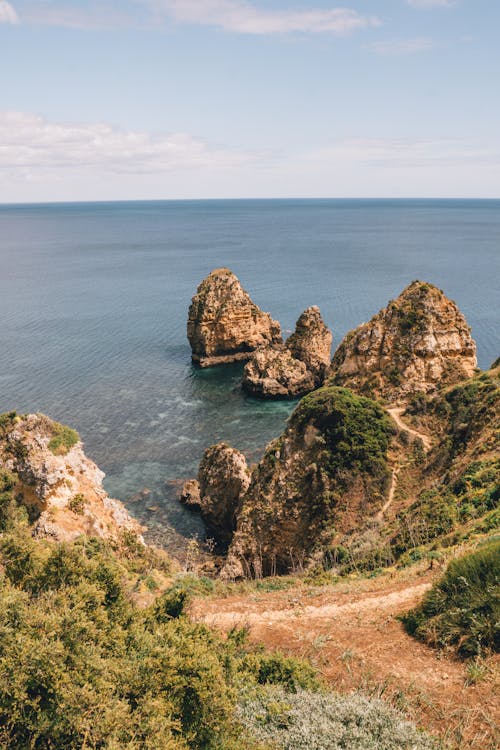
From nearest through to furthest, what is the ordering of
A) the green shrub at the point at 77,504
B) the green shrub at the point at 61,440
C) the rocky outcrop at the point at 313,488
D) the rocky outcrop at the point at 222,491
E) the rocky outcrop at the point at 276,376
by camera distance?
the green shrub at the point at 77,504 < the green shrub at the point at 61,440 < the rocky outcrop at the point at 313,488 < the rocky outcrop at the point at 222,491 < the rocky outcrop at the point at 276,376

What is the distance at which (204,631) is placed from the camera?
52.8ft

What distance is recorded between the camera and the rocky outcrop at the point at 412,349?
156ft

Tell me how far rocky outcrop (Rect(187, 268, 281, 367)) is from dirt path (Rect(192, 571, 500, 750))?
66049 mm

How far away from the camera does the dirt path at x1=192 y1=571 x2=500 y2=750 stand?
13.1m

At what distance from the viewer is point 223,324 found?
286 feet

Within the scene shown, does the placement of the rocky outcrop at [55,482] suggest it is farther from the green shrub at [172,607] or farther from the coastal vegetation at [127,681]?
the coastal vegetation at [127,681]

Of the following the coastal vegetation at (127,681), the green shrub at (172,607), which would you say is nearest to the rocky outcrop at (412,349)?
the green shrub at (172,607)

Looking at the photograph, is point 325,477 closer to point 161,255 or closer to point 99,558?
point 99,558

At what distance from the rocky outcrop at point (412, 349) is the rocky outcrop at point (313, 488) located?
9.92 m

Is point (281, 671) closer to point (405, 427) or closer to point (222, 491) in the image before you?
point (405, 427)

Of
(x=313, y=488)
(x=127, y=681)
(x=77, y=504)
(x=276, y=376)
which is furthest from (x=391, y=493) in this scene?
(x=276, y=376)

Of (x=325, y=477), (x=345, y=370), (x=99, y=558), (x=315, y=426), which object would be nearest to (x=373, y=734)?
(x=99, y=558)

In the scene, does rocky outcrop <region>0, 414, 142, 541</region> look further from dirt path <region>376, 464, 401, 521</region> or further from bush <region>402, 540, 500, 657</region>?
bush <region>402, 540, 500, 657</region>

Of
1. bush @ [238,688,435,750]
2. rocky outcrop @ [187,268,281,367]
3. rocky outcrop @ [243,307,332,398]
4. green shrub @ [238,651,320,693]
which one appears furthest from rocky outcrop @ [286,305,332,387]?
bush @ [238,688,435,750]
